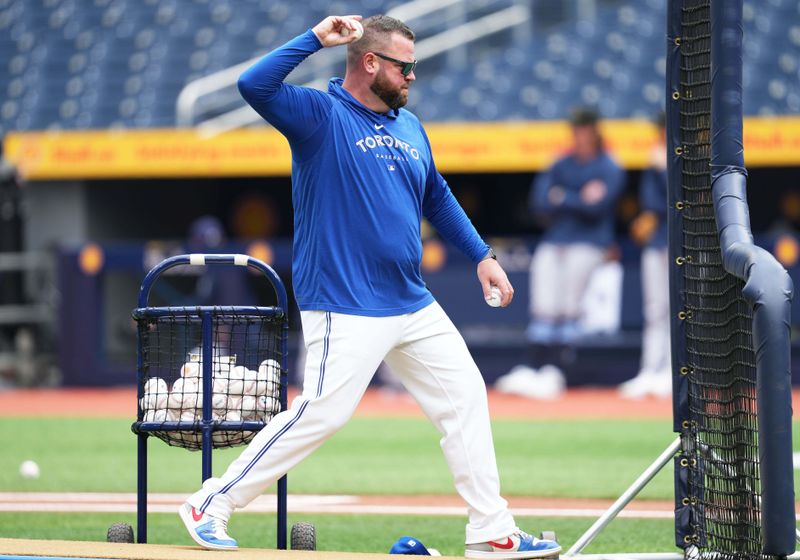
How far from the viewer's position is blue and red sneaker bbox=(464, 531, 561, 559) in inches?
194

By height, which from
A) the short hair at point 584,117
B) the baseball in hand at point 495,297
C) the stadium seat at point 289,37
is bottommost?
the baseball in hand at point 495,297

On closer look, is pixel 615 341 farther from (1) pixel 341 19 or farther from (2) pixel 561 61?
(1) pixel 341 19

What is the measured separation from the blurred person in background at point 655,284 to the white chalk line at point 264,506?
19.6ft

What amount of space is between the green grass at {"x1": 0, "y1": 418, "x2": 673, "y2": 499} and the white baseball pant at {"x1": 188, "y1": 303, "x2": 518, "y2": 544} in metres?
2.65

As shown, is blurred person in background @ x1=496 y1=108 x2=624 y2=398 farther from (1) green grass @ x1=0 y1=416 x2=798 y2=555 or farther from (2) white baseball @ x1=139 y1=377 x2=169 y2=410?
(2) white baseball @ x1=139 y1=377 x2=169 y2=410

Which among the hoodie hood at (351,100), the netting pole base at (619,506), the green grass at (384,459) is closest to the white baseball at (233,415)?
the hoodie hood at (351,100)

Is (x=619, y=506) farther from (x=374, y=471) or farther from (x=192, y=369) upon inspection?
(x=374, y=471)

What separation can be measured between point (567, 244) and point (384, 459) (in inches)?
188

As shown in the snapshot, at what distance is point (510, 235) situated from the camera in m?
21.1

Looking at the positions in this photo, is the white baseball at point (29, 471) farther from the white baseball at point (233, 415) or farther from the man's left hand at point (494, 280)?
the man's left hand at point (494, 280)

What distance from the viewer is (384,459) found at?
9.29 m

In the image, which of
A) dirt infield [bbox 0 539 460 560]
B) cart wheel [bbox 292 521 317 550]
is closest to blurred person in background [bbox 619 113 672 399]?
cart wheel [bbox 292 521 317 550]

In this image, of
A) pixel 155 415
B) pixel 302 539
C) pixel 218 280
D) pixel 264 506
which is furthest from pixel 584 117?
pixel 155 415

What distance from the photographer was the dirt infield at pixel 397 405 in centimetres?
1214
